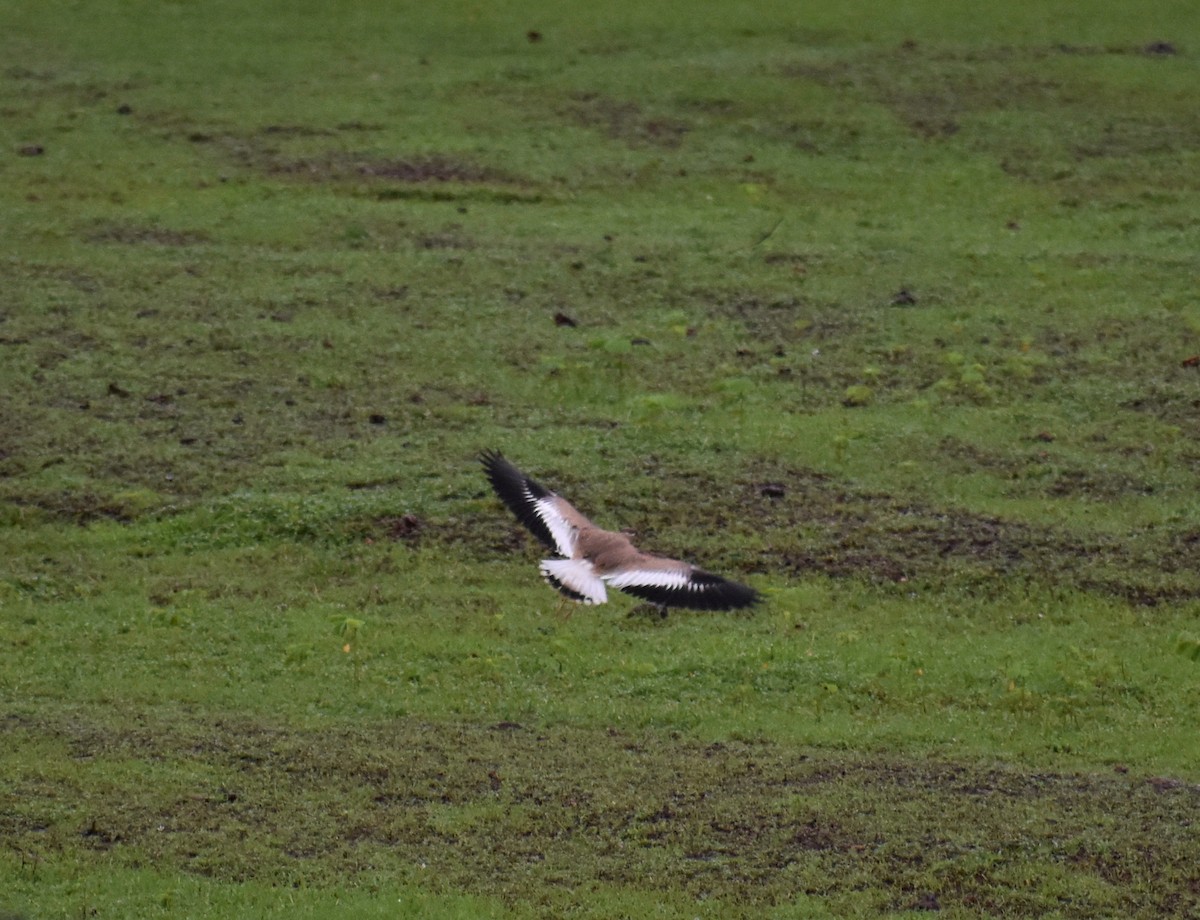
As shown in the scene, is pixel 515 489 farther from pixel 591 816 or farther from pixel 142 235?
pixel 142 235

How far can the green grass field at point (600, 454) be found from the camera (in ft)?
29.7

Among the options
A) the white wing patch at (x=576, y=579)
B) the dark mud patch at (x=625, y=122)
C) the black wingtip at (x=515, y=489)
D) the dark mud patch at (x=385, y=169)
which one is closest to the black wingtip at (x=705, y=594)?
the white wing patch at (x=576, y=579)

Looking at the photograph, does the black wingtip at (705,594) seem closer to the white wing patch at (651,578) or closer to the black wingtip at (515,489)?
the white wing patch at (651,578)

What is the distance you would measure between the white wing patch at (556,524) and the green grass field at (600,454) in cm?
111

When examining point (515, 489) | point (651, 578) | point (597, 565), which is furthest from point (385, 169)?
point (651, 578)

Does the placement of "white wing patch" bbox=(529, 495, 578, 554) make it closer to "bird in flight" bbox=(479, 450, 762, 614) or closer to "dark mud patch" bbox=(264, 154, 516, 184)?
"bird in flight" bbox=(479, 450, 762, 614)

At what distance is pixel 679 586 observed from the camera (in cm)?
925

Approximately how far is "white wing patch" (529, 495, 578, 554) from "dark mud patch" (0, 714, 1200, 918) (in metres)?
1.11

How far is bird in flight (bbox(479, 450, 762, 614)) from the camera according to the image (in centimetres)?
898

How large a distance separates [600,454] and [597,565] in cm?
A: 405

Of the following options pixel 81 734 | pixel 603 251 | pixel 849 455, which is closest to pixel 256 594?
pixel 81 734

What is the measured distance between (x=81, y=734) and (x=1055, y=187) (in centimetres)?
1352

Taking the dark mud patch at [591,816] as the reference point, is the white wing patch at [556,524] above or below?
above

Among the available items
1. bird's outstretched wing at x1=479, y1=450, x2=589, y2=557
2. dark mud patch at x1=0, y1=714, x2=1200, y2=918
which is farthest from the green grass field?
→ bird's outstretched wing at x1=479, y1=450, x2=589, y2=557
